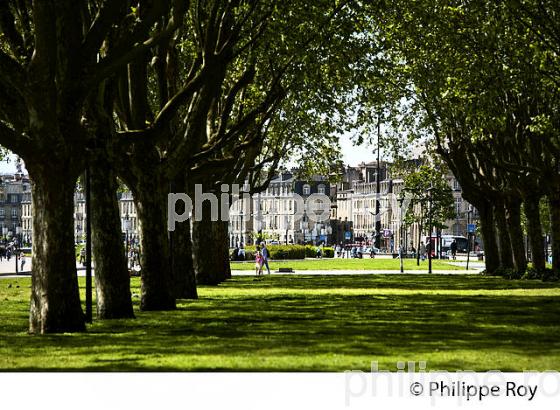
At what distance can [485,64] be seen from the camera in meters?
41.9

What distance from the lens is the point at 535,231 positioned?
5303 centimetres

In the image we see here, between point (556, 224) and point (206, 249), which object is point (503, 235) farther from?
point (206, 249)

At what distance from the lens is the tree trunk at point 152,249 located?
103 ft

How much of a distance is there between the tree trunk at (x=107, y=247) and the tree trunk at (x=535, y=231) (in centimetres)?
2833

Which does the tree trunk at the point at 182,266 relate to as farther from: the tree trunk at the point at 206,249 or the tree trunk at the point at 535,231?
the tree trunk at the point at 535,231

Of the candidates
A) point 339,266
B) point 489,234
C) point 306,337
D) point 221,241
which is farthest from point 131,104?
point 339,266

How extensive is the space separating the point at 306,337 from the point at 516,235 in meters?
35.5

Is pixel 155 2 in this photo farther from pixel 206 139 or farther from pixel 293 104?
pixel 293 104

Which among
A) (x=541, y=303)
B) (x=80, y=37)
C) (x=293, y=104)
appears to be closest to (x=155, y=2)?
(x=80, y=37)

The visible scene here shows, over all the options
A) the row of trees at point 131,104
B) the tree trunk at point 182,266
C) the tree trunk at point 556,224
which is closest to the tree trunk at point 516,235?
the tree trunk at point 556,224

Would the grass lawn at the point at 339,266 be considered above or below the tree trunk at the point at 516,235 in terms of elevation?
below

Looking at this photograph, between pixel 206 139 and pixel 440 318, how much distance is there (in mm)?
16304

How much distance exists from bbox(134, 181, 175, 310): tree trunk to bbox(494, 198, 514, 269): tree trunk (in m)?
30.1

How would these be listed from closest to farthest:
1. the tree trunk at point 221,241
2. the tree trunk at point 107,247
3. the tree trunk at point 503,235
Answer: the tree trunk at point 107,247 < the tree trunk at point 221,241 < the tree trunk at point 503,235
